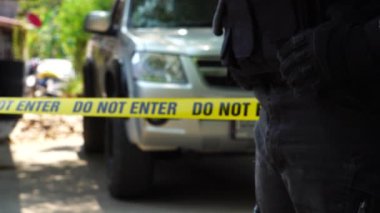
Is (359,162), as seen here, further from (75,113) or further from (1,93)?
(1,93)

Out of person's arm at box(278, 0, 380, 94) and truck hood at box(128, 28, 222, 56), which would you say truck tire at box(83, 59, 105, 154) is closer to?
truck hood at box(128, 28, 222, 56)

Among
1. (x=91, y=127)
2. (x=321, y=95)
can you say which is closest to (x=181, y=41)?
(x=91, y=127)

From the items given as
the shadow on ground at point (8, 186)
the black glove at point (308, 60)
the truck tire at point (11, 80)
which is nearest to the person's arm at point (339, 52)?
the black glove at point (308, 60)

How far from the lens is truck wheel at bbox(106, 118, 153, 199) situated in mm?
4938

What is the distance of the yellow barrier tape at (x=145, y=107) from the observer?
417cm

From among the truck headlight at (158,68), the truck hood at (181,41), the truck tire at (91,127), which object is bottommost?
the truck tire at (91,127)

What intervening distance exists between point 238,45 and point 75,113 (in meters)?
2.74

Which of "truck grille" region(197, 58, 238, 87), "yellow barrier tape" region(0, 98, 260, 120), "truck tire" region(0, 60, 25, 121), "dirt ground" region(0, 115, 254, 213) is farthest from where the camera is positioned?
"truck tire" region(0, 60, 25, 121)

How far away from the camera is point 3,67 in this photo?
19.8 ft

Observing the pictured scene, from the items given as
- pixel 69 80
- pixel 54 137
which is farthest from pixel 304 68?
pixel 69 80

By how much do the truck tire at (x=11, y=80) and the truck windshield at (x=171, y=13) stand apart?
1.23 m

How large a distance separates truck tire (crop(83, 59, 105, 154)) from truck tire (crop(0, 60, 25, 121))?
1177mm

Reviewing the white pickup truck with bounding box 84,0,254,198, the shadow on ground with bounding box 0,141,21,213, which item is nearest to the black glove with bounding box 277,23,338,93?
the white pickup truck with bounding box 84,0,254,198

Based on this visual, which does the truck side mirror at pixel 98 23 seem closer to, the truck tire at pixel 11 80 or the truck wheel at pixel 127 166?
the truck tire at pixel 11 80
